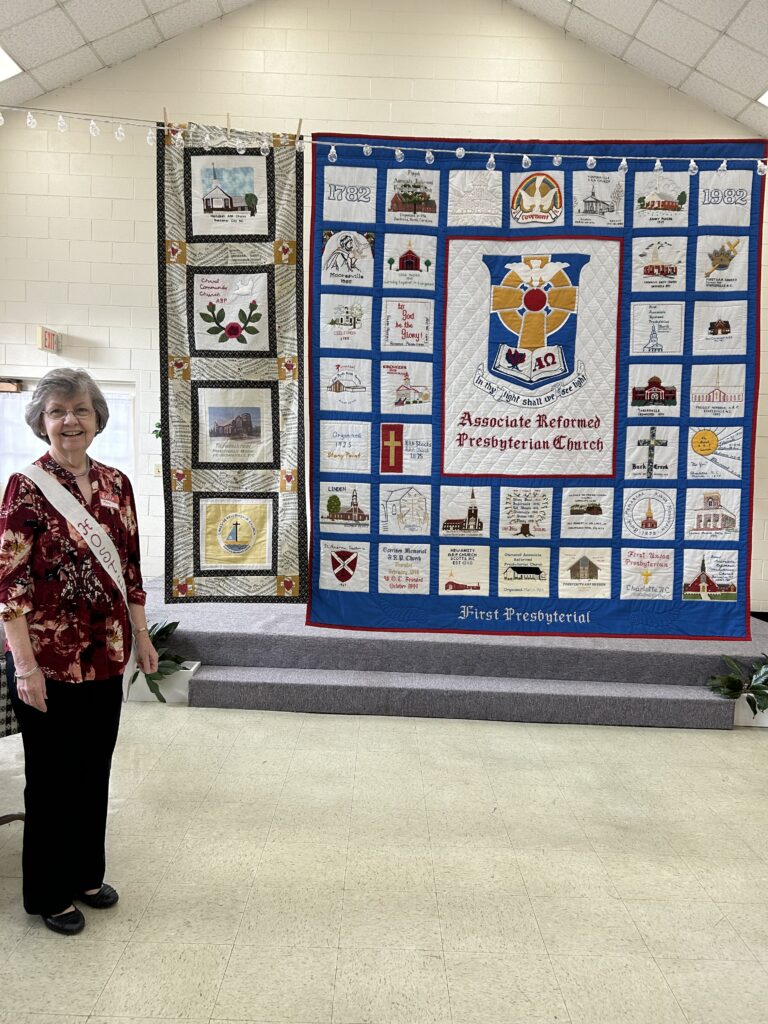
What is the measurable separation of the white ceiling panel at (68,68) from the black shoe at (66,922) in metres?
5.63

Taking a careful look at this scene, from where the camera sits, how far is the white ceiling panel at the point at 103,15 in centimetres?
509

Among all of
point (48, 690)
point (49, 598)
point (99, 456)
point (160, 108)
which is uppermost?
point (160, 108)

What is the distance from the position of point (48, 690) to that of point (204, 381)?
6.14 ft

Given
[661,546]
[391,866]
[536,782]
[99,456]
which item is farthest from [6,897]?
[99,456]

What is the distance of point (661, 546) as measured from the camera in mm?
3725

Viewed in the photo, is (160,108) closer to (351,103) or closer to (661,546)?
(351,103)

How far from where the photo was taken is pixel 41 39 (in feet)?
17.2

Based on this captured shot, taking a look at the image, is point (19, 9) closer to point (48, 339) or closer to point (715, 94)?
point (48, 339)

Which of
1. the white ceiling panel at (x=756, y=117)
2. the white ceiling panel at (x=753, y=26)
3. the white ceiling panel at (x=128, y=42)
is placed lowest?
the white ceiling panel at (x=756, y=117)

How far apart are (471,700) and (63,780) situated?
231 centimetres

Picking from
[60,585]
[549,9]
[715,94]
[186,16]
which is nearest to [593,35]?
[549,9]

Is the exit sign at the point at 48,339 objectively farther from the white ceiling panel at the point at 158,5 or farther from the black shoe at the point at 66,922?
the black shoe at the point at 66,922

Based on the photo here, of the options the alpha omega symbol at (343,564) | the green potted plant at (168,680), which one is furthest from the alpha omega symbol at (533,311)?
the green potted plant at (168,680)

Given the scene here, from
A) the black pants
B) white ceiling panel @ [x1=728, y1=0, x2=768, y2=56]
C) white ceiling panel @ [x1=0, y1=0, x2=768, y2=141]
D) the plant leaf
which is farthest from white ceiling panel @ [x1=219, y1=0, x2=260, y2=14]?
the black pants
